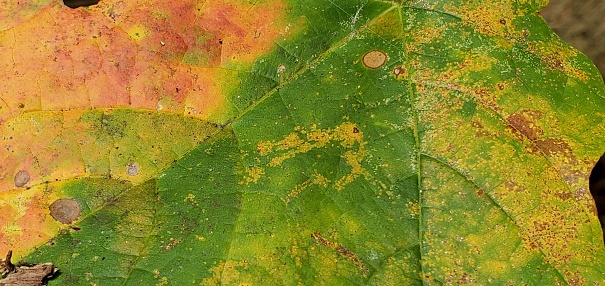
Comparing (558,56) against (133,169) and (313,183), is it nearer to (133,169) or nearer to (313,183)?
(313,183)

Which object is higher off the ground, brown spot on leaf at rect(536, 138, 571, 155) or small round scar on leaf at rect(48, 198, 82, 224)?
brown spot on leaf at rect(536, 138, 571, 155)

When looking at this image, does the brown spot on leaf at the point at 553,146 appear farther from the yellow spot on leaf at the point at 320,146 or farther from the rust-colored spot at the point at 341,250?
the rust-colored spot at the point at 341,250

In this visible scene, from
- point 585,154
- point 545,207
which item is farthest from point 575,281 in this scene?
point 585,154

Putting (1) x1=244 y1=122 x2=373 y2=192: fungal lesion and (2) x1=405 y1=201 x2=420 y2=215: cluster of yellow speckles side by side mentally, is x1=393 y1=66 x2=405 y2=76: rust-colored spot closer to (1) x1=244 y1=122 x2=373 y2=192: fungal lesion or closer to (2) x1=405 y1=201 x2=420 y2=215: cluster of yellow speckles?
(1) x1=244 y1=122 x2=373 y2=192: fungal lesion

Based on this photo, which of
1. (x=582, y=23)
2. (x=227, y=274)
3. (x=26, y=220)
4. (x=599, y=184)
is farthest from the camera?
(x=599, y=184)

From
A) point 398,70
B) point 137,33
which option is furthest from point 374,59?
point 137,33

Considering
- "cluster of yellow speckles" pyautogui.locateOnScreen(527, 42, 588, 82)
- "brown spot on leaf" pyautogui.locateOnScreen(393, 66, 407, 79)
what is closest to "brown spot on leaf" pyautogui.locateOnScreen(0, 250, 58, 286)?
"brown spot on leaf" pyautogui.locateOnScreen(393, 66, 407, 79)
